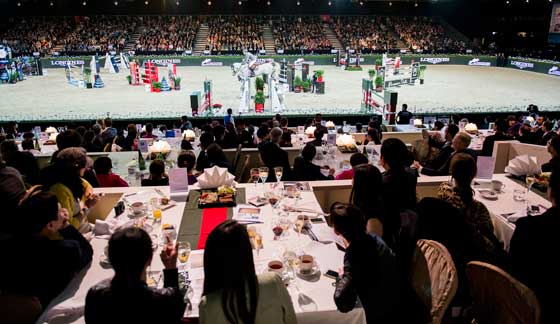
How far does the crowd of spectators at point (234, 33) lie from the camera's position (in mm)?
31462

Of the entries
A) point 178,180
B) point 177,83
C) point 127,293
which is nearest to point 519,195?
point 178,180

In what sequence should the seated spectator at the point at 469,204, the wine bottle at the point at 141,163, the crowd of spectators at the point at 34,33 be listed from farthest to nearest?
the crowd of spectators at the point at 34,33 < the wine bottle at the point at 141,163 < the seated spectator at the point at 469,204

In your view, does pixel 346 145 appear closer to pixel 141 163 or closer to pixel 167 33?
pixel 141 163

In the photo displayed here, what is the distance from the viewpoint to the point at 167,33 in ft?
108

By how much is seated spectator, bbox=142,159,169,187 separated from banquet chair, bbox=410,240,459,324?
2.96m

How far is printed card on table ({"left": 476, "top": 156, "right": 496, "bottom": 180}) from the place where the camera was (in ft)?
16.5

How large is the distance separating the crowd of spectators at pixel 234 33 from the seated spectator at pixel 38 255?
91.9 ft

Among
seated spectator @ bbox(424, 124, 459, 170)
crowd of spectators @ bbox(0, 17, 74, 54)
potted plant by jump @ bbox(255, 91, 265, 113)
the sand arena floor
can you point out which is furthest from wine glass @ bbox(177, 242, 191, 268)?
crowd of spectators @ bbox(0, 17, 74, 54)

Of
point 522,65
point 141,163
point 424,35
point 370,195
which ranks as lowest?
point 141,163

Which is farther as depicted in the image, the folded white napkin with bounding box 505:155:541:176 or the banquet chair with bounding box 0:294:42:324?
the folded white napkin with bounding box 505:155:541:176

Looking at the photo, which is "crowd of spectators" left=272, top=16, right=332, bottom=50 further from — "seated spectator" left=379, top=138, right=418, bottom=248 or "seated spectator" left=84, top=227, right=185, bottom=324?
"seated spectator" left=84, top=227, right=185, bottom=324

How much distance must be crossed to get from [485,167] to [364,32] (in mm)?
31749

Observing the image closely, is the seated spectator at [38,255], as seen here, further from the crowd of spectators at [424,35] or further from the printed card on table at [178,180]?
the crowd of spectators at [424,35]

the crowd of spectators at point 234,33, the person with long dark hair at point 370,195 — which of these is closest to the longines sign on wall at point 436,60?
the crowd of spectators at point 234,33
